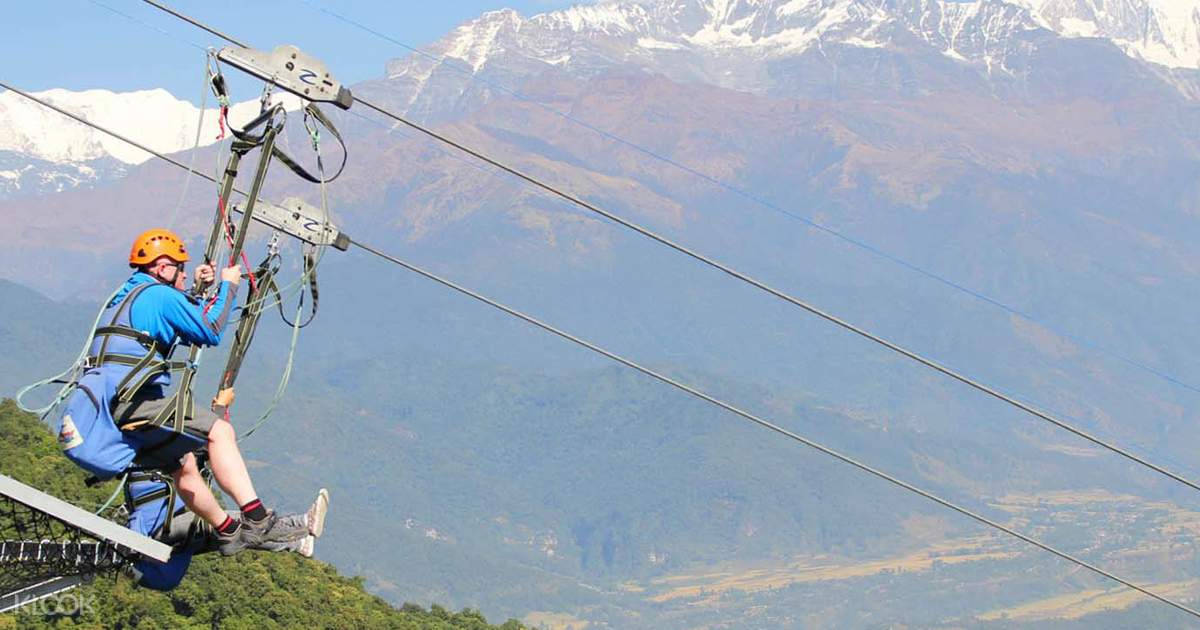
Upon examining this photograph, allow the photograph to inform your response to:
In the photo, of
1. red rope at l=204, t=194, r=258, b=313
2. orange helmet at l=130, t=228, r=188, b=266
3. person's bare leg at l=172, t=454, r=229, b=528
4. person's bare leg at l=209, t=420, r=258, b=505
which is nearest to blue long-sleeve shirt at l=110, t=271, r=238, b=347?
orange helmet at l=130, t=228, r=188, b=266

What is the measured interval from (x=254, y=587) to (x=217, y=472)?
42.5 meters

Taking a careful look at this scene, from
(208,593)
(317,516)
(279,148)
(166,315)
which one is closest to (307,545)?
(317,516)

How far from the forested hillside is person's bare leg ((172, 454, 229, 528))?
78.2 ft

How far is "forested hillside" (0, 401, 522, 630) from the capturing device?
42219 millimetres

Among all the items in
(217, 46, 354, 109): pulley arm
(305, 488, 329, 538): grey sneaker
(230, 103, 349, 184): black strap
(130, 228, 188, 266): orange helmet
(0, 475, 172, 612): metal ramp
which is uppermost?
(217, 46, 354, 109): pulley arm

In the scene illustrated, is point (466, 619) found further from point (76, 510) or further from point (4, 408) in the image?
point (76, 510)

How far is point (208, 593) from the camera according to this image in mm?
49344

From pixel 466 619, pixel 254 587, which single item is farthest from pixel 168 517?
pixel 466 619

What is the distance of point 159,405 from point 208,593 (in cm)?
3822

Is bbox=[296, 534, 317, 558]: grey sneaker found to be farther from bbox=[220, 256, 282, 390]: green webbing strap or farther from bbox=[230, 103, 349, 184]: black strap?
bbox=[230, 103, 349, 184]: black strap

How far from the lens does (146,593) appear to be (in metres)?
44.5

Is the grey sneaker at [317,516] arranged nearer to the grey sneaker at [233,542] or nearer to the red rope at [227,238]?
the grey sneaker at [233,542]

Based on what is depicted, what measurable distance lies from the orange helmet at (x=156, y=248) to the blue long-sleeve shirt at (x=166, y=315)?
0.15 meters

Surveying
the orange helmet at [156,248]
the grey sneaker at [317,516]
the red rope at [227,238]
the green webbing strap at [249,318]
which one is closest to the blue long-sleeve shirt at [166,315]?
the orange helmet at [156,248]
